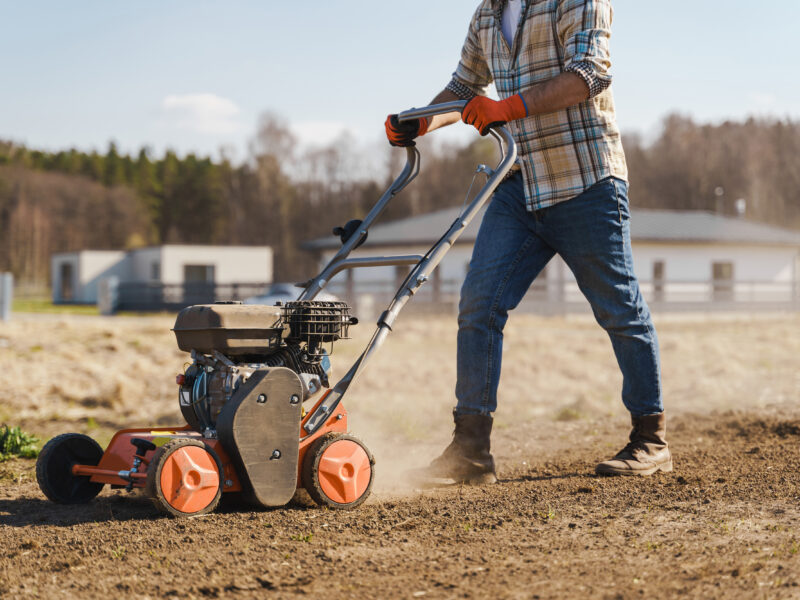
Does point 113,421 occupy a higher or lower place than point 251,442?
lower

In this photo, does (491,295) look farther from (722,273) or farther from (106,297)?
(722,273)

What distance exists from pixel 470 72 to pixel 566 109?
24.3 inches

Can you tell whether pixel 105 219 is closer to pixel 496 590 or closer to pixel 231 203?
pixel 231 203

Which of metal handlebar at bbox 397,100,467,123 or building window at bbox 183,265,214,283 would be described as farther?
building window at bbox 183,265,214,283

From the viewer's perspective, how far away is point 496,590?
2.20 metres

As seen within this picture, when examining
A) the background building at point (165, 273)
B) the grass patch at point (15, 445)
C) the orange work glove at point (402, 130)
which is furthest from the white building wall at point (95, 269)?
the orange work glove at point (402, 130)

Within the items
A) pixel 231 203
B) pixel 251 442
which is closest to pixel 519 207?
pixel 251 442

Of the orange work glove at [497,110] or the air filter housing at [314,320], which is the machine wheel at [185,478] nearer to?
the air filter housing at [314,320]

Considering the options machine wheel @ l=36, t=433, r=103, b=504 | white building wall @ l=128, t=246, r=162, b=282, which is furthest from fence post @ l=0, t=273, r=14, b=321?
white building wall @ l=128, t=246, r=162, b=282

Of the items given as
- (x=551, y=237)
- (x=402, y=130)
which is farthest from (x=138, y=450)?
(x=551, y=237)

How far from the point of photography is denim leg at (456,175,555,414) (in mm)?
3768

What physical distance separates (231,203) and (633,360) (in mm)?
66792

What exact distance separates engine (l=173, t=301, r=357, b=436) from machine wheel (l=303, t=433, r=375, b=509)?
21 cm

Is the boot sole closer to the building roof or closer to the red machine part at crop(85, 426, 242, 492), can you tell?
the red machine part at crop(85, 426, 242, 492)
